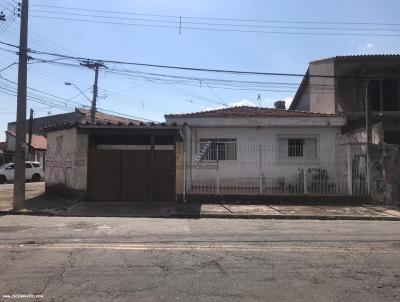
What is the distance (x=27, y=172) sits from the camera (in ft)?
120

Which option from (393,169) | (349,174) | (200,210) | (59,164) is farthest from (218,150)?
(393,169)

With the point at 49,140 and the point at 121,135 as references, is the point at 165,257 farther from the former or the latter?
the point at 49,140

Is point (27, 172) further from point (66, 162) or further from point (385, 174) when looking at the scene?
point (385, 174)

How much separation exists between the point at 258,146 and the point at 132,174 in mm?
5719

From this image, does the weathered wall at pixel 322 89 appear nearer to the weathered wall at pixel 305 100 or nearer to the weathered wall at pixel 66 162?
the weathered wall at pixel 305 100

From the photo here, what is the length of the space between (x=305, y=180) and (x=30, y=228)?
10407 mm

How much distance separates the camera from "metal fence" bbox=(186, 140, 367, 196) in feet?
60.9

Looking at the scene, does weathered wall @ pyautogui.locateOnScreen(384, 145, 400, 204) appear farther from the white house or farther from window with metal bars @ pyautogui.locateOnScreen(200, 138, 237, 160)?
window with metal bars @ pyautogui.locateOnScreen(200, 138, 237, 160)

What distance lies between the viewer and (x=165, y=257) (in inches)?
318

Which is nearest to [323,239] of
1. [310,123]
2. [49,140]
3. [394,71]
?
[310,123]

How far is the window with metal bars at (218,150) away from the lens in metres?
21.9

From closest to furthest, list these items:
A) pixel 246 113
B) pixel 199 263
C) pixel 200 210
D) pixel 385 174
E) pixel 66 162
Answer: pixel 199 263 < pixel 200 210 < pixel 385 174 < pixel 66 162 < pixel 246 113

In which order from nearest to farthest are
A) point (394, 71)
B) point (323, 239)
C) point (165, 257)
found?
point (165, 257), point (323, 239), point (394, 71)

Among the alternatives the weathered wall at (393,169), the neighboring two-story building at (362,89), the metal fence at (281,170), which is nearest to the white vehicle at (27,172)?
the metal fence at (281,170)
